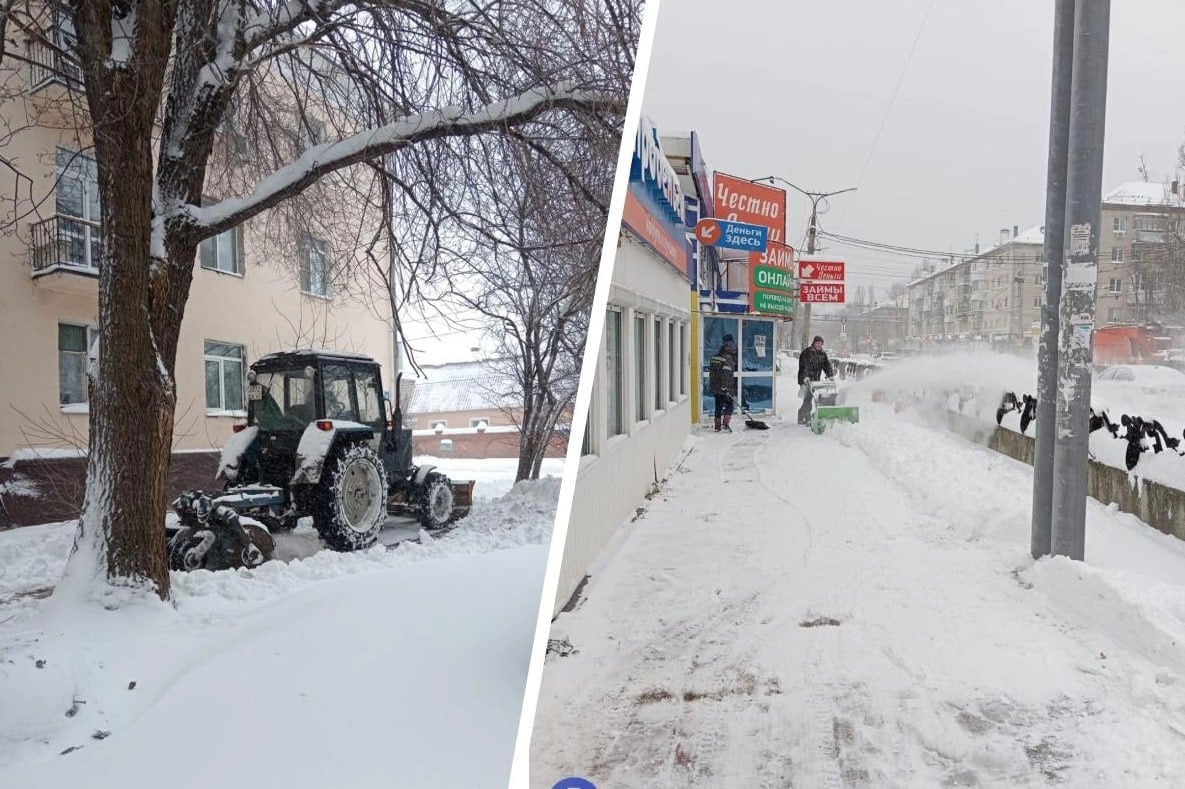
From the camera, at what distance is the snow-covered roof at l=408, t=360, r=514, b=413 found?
966mm

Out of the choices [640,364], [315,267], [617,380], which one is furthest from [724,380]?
[315,267]

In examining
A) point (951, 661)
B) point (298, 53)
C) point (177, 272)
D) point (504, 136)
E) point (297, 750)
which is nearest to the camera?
point (297, 750)

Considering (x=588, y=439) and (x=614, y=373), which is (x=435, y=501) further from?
(x=614, y=373)

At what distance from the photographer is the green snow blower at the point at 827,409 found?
3.65ft

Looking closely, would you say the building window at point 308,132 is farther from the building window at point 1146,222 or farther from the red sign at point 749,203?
the building window at point 1146,222

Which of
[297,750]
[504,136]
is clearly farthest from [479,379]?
[297,750]

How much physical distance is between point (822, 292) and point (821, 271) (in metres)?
0.03

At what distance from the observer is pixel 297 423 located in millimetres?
1108

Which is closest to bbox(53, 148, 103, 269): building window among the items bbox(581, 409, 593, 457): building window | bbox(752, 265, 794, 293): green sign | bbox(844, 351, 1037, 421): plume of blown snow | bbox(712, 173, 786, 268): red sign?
bbox(581, 409, 593, 457): building window

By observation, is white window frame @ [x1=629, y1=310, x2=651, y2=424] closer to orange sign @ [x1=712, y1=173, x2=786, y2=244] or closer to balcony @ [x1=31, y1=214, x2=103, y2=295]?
orange sign @ [x1=712, y1=173, x2=786, y2=244]

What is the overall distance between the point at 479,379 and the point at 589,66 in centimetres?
49

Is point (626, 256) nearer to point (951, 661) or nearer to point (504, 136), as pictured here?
point (504, 136)

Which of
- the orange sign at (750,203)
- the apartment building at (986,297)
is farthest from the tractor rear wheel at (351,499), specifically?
the apartment building at (986,297)

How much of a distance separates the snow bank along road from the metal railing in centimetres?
75
